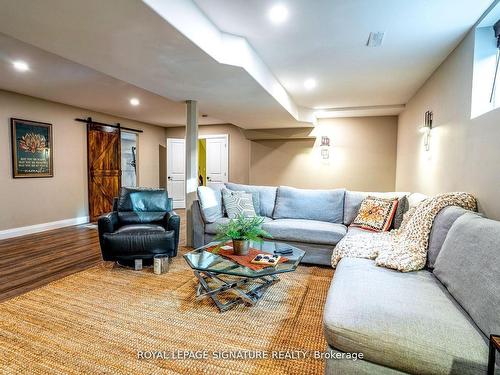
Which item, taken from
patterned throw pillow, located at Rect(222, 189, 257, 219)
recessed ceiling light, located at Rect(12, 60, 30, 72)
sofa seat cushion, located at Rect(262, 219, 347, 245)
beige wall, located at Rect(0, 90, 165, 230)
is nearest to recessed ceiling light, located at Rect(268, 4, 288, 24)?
sofa seat cushion, located at Rect(262, 219, 347, 245)

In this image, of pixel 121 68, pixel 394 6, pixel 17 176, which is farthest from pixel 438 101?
pixel 17 176

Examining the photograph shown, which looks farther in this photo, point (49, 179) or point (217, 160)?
point (217, 160)

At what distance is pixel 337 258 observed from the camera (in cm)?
245

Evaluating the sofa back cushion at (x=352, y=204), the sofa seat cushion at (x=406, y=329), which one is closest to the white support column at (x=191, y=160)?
the sofa back cushion at (x=352, y=204)

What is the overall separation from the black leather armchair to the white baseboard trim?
2.39 m

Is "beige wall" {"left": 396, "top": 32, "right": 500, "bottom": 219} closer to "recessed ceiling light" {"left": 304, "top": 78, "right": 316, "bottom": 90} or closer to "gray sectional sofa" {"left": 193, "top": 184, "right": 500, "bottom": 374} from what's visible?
"gray sectional sofa" {"left": 193, "top": 184, "right": 500, "bottom": 374}

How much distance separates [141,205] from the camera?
3.56 meters

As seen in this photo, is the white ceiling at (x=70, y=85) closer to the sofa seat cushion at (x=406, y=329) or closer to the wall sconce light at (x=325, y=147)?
the wall sconce light at (x=325, y=147)

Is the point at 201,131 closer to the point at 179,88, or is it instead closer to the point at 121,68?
the point at 179,88

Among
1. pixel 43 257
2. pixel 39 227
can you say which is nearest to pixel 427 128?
pixel 43 257

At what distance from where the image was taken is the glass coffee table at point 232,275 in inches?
83.3

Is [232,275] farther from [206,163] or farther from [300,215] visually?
[206,163]

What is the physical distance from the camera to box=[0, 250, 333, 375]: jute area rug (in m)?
1.60

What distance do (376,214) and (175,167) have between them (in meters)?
5.77
